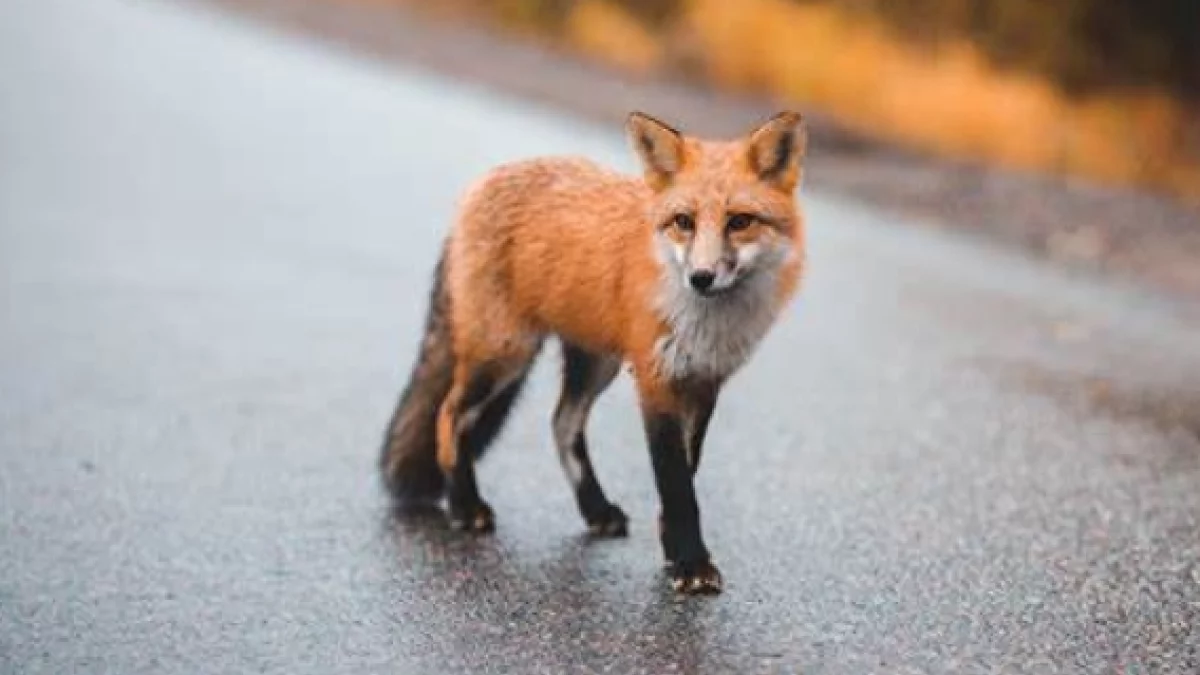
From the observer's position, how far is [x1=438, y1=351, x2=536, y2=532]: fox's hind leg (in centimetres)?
683

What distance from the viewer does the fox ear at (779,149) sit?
6.11m

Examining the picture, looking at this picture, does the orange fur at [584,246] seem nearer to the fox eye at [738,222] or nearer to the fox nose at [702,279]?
the fox eye at [738,222]

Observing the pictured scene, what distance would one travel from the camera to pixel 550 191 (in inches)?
269

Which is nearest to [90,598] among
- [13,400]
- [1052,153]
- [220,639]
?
[220,639]

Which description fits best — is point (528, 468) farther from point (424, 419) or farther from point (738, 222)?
point (738, 222)

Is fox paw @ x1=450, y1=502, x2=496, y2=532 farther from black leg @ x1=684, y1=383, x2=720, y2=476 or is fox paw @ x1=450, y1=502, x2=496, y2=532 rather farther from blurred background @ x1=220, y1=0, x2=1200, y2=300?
blurred background @ x1=220, y1=0, x2=1200, y2=300

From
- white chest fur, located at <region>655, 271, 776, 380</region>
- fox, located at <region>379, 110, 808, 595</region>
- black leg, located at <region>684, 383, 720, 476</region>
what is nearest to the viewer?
fox, located at <region>379, 110, 808, 595</region>

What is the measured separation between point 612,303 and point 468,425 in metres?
0.74

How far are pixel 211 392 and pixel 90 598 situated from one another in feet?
9.20

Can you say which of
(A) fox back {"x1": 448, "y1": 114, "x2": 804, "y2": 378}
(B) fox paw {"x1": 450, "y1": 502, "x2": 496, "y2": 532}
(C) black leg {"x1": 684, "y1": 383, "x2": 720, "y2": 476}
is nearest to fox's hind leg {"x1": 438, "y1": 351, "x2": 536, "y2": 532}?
(B) fox paw {"x1": 450, "y1": 502, "x2": 496, "y2": 532}

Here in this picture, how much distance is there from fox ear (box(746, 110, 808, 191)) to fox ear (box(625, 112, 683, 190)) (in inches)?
8.6

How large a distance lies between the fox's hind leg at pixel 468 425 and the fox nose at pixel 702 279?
3.57 ft

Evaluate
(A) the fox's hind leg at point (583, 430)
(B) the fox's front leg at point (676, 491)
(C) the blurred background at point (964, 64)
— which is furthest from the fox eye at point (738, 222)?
(C) the blurred background at point (964, 64)

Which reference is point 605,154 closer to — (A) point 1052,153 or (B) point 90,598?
(A) point 1052,153
